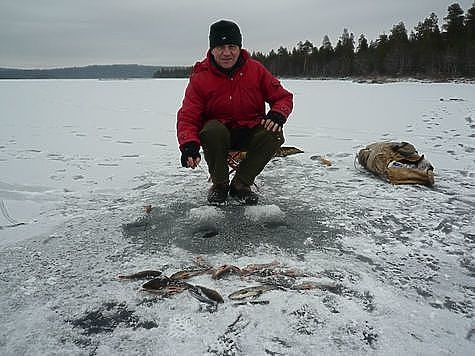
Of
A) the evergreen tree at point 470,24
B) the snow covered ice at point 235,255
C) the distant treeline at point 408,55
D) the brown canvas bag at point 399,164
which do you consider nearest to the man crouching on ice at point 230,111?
the snow covered ice at point 235,255

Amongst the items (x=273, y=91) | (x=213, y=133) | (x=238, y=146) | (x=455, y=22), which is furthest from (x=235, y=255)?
(x=455, y=22)

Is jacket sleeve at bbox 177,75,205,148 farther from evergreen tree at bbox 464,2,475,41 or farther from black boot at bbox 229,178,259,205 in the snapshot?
evergreen tree at bbox 464,2,475,41

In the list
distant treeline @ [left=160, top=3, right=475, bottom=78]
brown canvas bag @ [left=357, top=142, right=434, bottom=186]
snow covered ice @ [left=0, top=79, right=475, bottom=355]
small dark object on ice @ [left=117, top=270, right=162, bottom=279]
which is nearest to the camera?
snow covered ice @ [left=0, top=79, right=475, bottom=355]

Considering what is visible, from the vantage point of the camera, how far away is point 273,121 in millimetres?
2998

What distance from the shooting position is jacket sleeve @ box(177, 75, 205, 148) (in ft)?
10.00

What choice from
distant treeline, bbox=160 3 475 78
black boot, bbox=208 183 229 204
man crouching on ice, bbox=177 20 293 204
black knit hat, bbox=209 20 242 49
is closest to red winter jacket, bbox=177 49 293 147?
man crouching on ice, bbox=177 20 293 204

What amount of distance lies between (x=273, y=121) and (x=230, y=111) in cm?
46

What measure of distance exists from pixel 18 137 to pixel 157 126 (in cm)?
275

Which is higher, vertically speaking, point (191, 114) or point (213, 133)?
point (191, 114)

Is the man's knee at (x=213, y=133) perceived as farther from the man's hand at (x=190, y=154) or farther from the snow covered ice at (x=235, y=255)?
the snow covered ice at (x=235, y=255)

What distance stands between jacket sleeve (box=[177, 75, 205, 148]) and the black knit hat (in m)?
0.40

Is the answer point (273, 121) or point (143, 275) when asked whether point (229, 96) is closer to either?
point (273, 121)

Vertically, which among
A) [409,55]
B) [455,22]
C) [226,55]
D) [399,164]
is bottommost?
[399,164]

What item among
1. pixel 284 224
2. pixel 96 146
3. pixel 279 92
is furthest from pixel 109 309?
pixel 96 146
